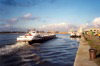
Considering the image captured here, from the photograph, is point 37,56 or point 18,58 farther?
point 37,56

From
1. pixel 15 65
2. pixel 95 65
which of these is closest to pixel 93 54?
pixel 95 65

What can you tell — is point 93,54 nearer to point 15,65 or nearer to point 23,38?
point 15,65

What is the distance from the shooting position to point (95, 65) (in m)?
8.20

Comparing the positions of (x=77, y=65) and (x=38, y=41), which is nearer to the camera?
(x=77, y=65)

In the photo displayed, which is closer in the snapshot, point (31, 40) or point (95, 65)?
point (95, 65)

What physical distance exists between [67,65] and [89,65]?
3124 millimetres

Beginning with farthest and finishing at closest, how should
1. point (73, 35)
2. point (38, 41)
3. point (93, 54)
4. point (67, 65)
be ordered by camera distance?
point (73, 35), point (38, 41), point (67, 65), point (93, 54)

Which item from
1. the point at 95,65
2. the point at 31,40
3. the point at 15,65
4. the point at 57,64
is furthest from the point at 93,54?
the point at 31,40

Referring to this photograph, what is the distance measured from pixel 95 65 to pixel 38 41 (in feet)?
99.8

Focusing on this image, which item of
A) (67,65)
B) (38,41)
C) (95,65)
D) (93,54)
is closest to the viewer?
(95,65)

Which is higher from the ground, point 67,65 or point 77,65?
point 77,65

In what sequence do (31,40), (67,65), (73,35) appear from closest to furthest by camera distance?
(67,65)
(31,40)
(73,35)

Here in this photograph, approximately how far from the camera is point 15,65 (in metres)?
11.3

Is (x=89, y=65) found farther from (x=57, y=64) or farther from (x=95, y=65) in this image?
(x=57, y=64)
